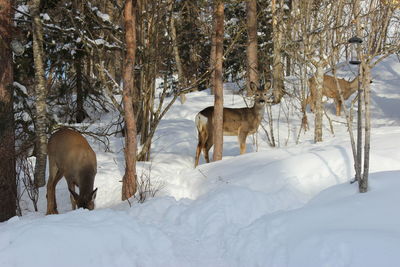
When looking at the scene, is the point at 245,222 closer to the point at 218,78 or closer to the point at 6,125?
the point at 6,125

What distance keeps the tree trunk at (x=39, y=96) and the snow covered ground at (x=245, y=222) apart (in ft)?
2.24

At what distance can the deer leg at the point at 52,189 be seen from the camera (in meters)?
7.29

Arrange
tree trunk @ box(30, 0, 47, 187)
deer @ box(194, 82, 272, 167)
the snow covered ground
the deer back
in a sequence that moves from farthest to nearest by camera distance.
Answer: deer @ box(194, 82, 272, 167), tree trunk @ box(30, 0, 47, 187), the deer back, the snow covered ground

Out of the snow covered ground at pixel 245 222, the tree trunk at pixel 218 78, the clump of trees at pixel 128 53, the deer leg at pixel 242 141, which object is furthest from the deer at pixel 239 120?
the snow covered ground at pixel 245 222

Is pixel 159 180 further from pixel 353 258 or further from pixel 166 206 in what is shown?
pixel 353 258

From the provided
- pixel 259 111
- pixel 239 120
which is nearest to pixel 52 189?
pixel 239 120

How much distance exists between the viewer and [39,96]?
8359mm

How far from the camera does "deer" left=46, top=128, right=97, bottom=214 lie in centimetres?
710

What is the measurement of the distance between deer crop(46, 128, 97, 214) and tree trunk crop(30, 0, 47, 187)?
47cm

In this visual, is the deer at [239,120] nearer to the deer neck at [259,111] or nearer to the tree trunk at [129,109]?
the deer neck at [259,111]

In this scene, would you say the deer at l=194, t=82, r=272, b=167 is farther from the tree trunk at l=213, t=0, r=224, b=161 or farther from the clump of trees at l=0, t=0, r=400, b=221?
the tree trunk at l=213, t=0, r=224, b=161

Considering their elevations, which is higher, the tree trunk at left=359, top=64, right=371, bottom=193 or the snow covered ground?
the tree trunk at left=359, top=64, right=371, bottom=193

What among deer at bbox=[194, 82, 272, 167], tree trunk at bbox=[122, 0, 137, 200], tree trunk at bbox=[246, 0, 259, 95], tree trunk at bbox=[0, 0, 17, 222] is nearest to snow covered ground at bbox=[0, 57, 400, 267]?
tree trunk at bbox=[122, 0, 137, 200]

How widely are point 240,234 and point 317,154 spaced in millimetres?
2711
